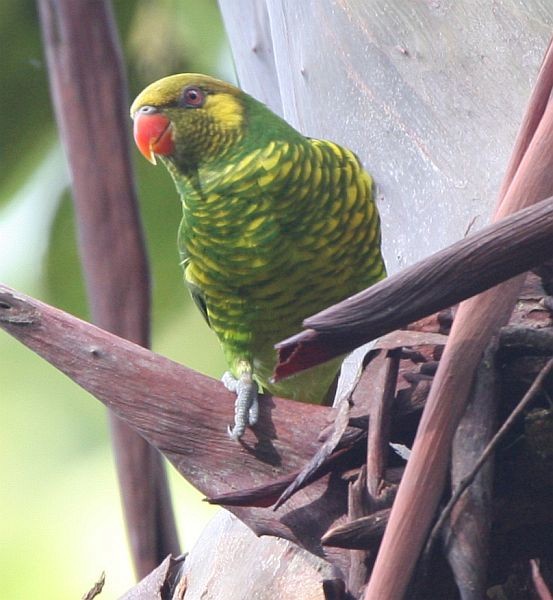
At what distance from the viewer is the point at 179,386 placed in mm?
582

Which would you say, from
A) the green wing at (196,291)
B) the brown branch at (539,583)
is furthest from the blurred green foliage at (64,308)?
the brown branch at (539,583)

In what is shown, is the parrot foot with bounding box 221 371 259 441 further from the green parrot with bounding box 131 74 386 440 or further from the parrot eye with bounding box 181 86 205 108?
the parrot eye with bounding box 181 86 205 108

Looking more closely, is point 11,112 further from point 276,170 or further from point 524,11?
point 524,11

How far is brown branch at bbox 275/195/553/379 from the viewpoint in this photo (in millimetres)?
353

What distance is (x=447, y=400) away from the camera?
39cm

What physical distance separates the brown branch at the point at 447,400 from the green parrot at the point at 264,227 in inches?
21.1

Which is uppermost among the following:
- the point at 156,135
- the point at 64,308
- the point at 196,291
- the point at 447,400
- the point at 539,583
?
the point at 156,135

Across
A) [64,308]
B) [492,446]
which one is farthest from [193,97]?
[492,446]

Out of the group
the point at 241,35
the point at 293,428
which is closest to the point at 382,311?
the point at 293,428

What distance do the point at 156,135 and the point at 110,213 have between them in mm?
279

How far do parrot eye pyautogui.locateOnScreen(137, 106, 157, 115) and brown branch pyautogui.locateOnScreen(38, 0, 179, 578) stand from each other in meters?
0.15

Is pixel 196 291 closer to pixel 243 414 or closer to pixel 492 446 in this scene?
pixel 243 414

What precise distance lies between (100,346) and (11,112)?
1.21 m

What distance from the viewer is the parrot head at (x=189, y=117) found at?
112 cm
